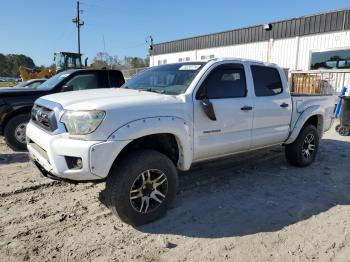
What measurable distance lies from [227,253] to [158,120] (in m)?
1.54

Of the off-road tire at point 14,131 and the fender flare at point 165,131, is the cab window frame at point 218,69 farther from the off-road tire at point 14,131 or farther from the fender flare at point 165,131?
the off-road tire at point 14,131

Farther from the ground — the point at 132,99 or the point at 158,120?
the point at 132,99

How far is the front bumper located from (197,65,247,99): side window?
1488 millimetres

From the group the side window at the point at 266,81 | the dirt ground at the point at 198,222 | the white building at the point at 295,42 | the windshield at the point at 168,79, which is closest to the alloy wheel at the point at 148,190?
the dirt ground at the point at 198,222

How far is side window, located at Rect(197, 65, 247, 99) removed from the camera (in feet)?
13.8

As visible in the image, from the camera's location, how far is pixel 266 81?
5125mm

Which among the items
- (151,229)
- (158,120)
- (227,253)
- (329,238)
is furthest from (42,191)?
(329,238)

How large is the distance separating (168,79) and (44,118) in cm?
168

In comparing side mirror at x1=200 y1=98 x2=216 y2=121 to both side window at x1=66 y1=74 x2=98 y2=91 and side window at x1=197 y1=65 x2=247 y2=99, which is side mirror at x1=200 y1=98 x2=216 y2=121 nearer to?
side window at x1=197 y1=65 x2=247 y2=99

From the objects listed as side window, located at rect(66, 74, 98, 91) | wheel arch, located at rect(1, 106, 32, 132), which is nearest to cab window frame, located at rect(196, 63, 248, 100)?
side window, located at rect(66, 74, 98, 91)

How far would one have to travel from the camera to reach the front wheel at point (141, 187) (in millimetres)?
3398

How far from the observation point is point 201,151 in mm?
4156

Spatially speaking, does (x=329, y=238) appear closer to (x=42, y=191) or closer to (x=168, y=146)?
(x=168, y=146)

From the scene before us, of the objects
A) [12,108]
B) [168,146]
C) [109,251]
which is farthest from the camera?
[12,108]
